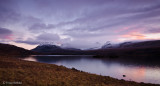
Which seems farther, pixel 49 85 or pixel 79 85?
pixel 79 85

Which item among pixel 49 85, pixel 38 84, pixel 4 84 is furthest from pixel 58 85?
pixel 4 84

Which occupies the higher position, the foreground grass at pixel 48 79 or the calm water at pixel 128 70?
the foreground grass at pixel 48 79

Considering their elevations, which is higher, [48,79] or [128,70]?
[48,79]

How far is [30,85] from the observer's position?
10.1 metres

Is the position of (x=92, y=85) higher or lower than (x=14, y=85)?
lower

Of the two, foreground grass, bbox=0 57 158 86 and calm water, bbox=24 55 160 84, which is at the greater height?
foreground grass, bbox=0 57 158 86

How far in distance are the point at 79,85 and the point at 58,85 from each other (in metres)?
2.22

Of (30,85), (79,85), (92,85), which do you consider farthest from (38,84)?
(92,85)

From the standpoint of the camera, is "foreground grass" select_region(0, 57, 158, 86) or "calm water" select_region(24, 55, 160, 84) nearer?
"foreground grass" select_region(0, 57, 158, 86)

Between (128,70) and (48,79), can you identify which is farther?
(128,70)

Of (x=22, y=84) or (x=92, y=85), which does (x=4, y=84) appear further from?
(x=92, y=85)

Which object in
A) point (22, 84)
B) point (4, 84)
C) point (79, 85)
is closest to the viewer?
point (4, 84)

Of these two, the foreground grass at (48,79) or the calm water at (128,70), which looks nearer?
the foreground grass at (48,79)

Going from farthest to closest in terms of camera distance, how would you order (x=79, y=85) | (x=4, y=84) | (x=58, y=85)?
1. (x=79, y=85)
2. (x=58, y=85)
3. (x=4, y=84)
